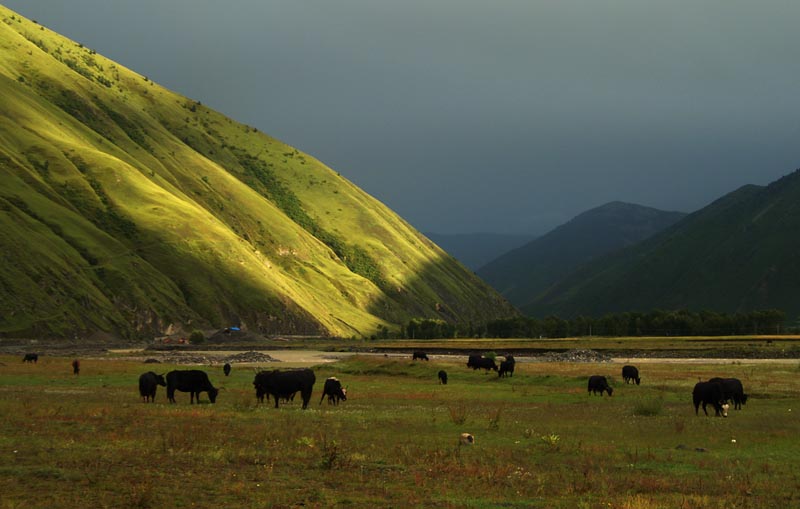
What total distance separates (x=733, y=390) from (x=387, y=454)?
2207 cm

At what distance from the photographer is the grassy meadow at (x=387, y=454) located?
54.3 ft

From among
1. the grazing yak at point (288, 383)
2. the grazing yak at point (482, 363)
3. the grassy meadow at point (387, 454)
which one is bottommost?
the grazing yak at point (482, 363)

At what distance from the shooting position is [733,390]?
3662cm

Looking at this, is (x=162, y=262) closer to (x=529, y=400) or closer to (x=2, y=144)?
Result: (x=2, y=144)

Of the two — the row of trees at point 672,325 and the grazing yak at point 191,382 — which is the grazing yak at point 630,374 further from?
the row of trees at point 672,325

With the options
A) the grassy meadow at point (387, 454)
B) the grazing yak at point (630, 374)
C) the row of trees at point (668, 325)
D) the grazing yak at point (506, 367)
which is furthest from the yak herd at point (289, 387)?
the row of trees at point (668, 325)

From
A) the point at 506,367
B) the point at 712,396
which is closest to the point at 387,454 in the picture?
the point at 712,396

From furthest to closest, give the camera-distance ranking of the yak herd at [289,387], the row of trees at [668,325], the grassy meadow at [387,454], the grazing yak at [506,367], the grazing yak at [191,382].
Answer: the row of trees at [668,325] < the grazing yak at [506,367] < the grazing yak at [191,382] < the yak herd at [289,387] < the grassy meadow at [387,454]

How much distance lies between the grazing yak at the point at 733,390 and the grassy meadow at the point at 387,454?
33.5 inches

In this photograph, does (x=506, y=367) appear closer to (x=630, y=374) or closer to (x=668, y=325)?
(x=630, y=374)

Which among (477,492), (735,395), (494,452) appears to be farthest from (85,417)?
(735,395)

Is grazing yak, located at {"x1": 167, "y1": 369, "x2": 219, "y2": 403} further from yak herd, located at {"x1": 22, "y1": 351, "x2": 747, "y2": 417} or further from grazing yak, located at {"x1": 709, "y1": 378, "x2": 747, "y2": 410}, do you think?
grazing yak, located at {"x1": 709, "y1": 378, "x2": 747, "y2": 410}

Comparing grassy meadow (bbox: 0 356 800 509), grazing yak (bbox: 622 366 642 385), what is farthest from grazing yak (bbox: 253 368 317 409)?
grazing yak (bbox: 622 366 642 385)

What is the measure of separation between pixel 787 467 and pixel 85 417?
24.0 m
